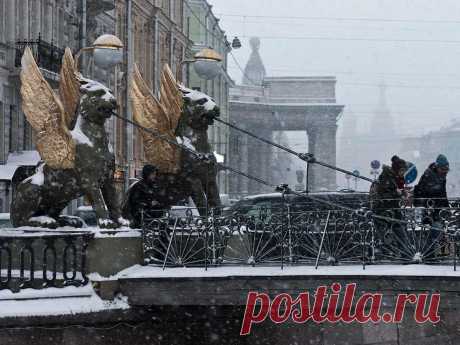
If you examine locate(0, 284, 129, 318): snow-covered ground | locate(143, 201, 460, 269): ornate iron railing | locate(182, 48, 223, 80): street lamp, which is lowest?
locate(0, 284, 129, 318): snow-covered ground

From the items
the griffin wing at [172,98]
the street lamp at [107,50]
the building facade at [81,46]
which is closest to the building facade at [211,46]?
the building facade at [81,46]

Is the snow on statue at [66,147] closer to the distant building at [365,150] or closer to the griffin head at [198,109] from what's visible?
the griffin head at [198,109]

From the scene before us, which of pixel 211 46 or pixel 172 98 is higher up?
pixel 211 46

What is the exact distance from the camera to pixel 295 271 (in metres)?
9.45

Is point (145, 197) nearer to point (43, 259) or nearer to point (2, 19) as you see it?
point (43, 259)

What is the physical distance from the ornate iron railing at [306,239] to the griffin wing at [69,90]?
1.47 meters

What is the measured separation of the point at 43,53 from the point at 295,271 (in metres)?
17.8

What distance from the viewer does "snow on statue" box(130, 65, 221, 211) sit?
1148 centimetres

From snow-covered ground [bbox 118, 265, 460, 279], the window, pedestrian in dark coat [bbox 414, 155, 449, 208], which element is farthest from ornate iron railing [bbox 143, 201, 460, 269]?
the window

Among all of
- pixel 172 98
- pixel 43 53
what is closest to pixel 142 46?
pixel 43 53

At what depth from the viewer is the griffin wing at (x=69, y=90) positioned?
34.2ft

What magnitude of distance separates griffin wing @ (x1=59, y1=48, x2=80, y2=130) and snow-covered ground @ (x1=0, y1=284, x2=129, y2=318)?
187 cm

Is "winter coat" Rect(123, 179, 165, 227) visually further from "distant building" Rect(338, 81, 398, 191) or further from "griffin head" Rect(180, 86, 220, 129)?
"distant building" Rect(338, 81, 398, 191)

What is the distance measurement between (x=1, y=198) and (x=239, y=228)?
1476 cm
